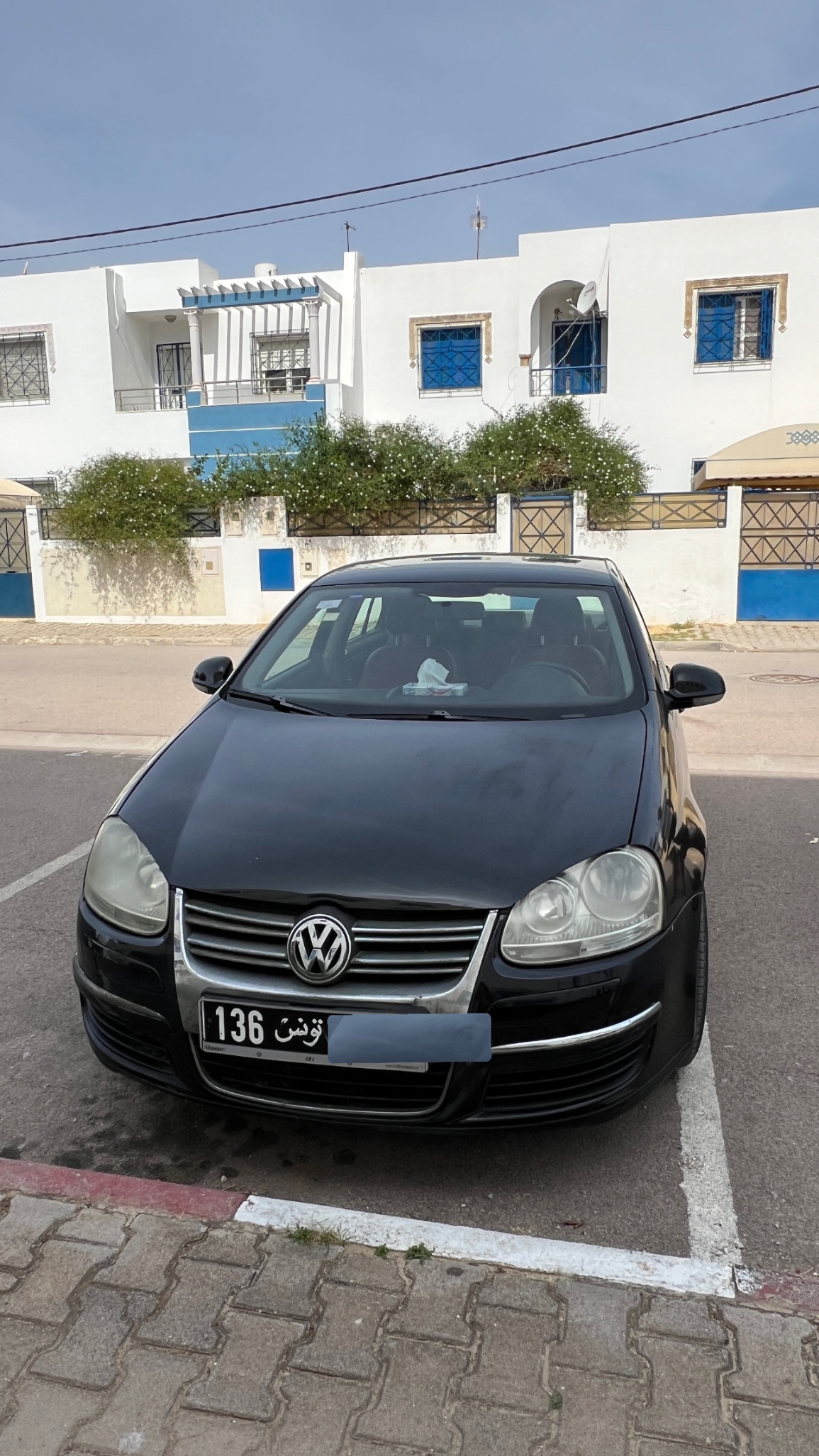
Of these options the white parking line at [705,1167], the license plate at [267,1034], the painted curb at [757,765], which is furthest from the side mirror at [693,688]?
the painted curb at [757,765]

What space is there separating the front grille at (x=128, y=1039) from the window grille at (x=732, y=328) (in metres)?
21.7

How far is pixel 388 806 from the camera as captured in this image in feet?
8.97

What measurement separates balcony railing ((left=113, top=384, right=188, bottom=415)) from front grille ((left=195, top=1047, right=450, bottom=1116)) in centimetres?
2440

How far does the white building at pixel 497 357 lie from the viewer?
1734cm

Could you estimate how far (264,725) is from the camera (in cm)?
338

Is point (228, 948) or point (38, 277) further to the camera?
point (38, 277)

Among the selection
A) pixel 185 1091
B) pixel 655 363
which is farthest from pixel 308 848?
pixel 655 363

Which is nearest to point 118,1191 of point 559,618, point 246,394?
point 559,618

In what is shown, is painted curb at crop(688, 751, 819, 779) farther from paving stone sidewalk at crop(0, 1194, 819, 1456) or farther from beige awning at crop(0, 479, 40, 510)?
beige awning at crop(0, 479, 40, 510)

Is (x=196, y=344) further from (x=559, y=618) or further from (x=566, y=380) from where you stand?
(x=559, y=618)

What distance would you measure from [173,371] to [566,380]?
10545 mm

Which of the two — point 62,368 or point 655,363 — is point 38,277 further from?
point 655,363

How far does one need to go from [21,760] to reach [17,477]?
2035 centimetres

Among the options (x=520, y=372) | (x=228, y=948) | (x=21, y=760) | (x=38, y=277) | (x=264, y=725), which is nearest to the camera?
(x=228, y=948)
